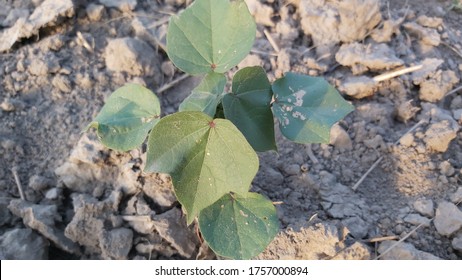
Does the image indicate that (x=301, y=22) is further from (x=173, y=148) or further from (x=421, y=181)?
(x=173, y=148)

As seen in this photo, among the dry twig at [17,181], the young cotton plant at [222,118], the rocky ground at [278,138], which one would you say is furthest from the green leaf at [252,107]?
the dry twig at [17,181]

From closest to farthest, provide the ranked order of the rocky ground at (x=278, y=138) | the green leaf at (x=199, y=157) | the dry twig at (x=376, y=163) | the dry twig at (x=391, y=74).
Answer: the green leaf at (x=199, y=157), the rocky ground at (x=278, y=138), the dry twig at (x=376, y=163), the dry twig at (x=391, y=74)

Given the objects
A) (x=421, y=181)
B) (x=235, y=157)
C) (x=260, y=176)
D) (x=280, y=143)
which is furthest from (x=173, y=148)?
(x=421, y=181)

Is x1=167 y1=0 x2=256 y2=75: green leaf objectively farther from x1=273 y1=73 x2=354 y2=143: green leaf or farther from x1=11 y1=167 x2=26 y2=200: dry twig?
x1=11 y1=167 x2=26 y2=200: dry twig

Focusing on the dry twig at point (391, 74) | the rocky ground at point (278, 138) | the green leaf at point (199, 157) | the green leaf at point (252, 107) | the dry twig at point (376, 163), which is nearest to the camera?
the green leaf at point (199, 157)

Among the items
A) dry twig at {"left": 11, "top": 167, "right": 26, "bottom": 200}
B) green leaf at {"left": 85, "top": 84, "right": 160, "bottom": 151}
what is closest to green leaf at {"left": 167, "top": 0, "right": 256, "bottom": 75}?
green leaf at {"left": 85, "top": 84, "right": 160, "bottom": 151}

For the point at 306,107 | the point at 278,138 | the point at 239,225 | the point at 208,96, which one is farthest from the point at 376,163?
the point at 208,96

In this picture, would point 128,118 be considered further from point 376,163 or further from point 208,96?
point 376,163

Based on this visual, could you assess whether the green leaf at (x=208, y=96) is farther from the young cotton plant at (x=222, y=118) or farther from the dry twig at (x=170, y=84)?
the dry twig at (x=170, y=84)
